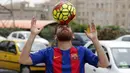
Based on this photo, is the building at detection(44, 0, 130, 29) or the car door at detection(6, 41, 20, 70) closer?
the car door at detection(6, 41, 20, 70)

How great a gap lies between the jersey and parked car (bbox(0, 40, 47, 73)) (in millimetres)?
9396

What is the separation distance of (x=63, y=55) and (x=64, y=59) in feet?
0.12

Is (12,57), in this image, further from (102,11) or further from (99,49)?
(102,11)

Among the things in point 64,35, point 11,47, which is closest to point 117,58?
point 64,35

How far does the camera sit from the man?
3660mm

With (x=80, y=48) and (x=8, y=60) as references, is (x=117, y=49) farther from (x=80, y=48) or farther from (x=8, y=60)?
(x=8, y=60)

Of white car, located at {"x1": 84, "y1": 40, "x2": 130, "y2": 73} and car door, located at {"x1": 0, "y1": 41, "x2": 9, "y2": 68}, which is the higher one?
white car, located at {"x1": 84, "y1": 40, "x2": 130, "y2": 73}

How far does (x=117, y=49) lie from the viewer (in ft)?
28.3

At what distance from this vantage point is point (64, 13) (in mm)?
3695

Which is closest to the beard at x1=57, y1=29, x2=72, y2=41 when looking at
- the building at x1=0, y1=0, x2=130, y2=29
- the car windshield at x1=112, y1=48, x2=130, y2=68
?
the car windshield at x1=112, y1=48, x2=130, y2=68

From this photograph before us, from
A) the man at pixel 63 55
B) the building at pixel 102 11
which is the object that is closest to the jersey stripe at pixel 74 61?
the man at pixel 63 55

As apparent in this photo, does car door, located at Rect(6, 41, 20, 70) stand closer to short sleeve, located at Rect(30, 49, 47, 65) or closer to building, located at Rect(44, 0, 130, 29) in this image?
short sleeve, located at Rect(30, 49, 47, 65)

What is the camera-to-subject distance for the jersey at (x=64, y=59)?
3.70 m

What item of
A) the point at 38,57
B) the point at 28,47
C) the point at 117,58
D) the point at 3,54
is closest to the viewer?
the point at 28,47
